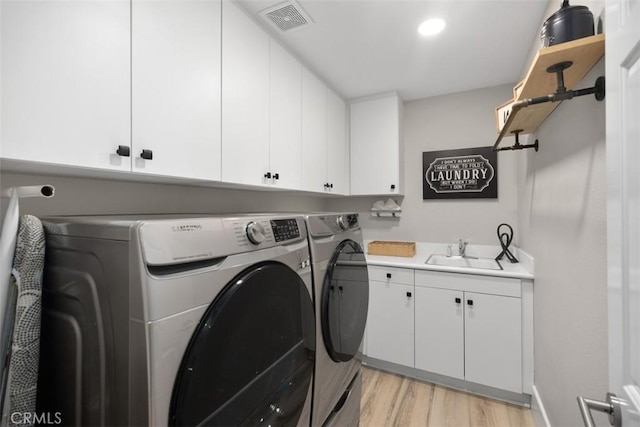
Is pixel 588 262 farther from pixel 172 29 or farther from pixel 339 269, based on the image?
pixel 172 29

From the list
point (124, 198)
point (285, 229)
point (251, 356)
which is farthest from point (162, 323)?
point (124, 198)

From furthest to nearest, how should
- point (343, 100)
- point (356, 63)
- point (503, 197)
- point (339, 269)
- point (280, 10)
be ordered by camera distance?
point (343, 100) → point (503, 197) → point (356, 63) → point (280, 10) → point (339, 269)

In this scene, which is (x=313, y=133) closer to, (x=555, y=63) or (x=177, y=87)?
(x=177, y=87)

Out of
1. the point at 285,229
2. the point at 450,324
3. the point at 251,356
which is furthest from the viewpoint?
the point at 450,324

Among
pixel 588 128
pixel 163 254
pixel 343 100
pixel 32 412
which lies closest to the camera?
pixel 163 254

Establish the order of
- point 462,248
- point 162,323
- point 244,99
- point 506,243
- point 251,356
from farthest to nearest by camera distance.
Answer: point 462,248, point 506,243, point 244,99, point 251,356, point 162,323

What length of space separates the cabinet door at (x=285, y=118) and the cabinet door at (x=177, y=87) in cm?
43

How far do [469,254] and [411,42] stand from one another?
6.07ft

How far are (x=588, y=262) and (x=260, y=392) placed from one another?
4.16 ft

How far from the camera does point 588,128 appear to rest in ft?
3.37

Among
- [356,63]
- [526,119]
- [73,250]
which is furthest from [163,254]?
[356,63]

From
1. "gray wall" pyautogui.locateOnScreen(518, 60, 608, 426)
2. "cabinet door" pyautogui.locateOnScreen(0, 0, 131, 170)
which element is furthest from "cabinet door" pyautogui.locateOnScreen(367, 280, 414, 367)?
"cabinet door" pyautogui.locateOnScreen(0, 0, 131, 170)

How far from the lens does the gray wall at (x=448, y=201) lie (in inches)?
96.4

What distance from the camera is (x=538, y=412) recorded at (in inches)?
65.8
